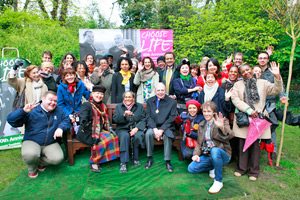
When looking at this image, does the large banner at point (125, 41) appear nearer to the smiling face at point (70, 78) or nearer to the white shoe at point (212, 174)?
the smiling face at point (70, 78)

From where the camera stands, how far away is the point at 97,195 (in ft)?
A: 10.2

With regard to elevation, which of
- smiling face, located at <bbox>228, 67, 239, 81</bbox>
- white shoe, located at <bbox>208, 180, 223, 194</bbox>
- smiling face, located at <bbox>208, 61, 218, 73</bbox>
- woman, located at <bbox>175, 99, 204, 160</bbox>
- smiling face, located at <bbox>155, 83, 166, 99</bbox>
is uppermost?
smiling face, located at <bbox>208, 61, 218, 73</bbox>

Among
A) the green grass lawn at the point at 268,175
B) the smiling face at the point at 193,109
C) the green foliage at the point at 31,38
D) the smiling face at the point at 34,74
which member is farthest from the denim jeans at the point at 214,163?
the green foliage at the point at 31,38

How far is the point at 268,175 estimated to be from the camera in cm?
372

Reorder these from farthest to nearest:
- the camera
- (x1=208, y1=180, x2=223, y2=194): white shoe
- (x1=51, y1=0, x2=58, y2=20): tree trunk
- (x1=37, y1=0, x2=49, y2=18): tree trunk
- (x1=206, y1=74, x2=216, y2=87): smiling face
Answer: (x1=51, y1=0, x2=58, y2=20): tree trunk
(x1=37, y1=0, x2=49, y2=18): tree trunk
(x1=206, y1=74, x2=216, y2=87): smiling face
the camera
(x1=208, y1=180, x2=223, y2=194): white shoe

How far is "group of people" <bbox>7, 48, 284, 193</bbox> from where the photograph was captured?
141 inches

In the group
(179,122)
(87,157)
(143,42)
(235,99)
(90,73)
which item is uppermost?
(143,42)

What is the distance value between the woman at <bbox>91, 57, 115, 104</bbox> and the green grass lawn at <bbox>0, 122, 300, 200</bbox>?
2.27m

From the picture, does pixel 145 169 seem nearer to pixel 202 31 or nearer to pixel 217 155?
pixel 217 155

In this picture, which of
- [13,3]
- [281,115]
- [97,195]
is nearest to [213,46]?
[281,115]

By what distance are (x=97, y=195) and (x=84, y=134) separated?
1170 mm

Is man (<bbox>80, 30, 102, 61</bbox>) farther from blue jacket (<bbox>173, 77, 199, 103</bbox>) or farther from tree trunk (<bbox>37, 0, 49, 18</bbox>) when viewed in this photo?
tree trunk (<bbox>37, 0, 49, 18</bbox>)

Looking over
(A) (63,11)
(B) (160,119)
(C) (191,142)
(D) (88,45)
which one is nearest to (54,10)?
(A) (63,11)

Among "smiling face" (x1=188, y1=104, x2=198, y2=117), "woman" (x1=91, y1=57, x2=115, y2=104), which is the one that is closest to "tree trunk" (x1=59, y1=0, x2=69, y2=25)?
"woman" (x1=91, y1=57, x2=115, y2=104)
